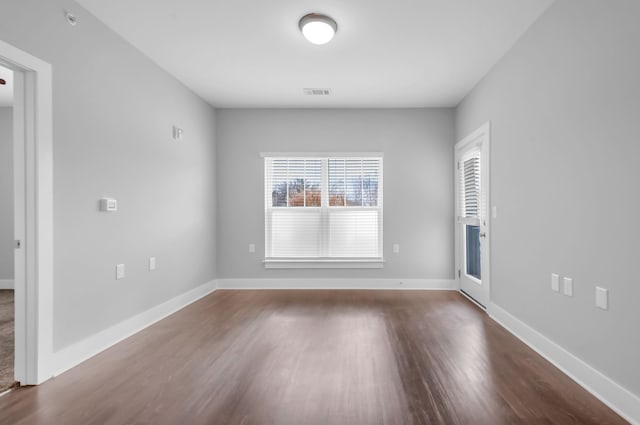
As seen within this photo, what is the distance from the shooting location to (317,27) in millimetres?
2742

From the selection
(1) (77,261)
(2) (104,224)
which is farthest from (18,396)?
(2) (104,224)

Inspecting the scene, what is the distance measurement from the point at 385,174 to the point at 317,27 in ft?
8.78

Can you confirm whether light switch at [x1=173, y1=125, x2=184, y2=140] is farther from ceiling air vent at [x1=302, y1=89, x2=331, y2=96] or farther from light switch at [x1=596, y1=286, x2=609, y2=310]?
light switch at [x1=596, y1=286, x2=609, y2=310]

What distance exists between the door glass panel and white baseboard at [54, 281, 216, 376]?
3.72m

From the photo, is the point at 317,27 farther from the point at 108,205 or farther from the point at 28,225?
the point at 28,225

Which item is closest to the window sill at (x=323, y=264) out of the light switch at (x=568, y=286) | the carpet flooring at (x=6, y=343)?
the light switch at (x=568, y=286)

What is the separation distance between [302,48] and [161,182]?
6.77 ft

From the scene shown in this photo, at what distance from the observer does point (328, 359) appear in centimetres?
253

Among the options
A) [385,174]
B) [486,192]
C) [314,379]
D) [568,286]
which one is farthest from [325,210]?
[568,286]

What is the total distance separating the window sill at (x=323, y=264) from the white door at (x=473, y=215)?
3.92 feet

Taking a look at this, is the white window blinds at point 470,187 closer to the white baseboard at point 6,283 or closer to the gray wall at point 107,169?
the gray wall at point 107,169

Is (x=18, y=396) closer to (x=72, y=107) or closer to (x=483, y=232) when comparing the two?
(x=72, y=107)

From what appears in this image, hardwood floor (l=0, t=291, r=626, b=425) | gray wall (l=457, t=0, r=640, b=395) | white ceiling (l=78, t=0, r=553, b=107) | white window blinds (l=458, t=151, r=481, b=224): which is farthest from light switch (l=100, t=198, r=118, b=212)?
white window blinds (l=458, t=151, r=481, b=224)

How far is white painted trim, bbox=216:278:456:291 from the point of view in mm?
4949
